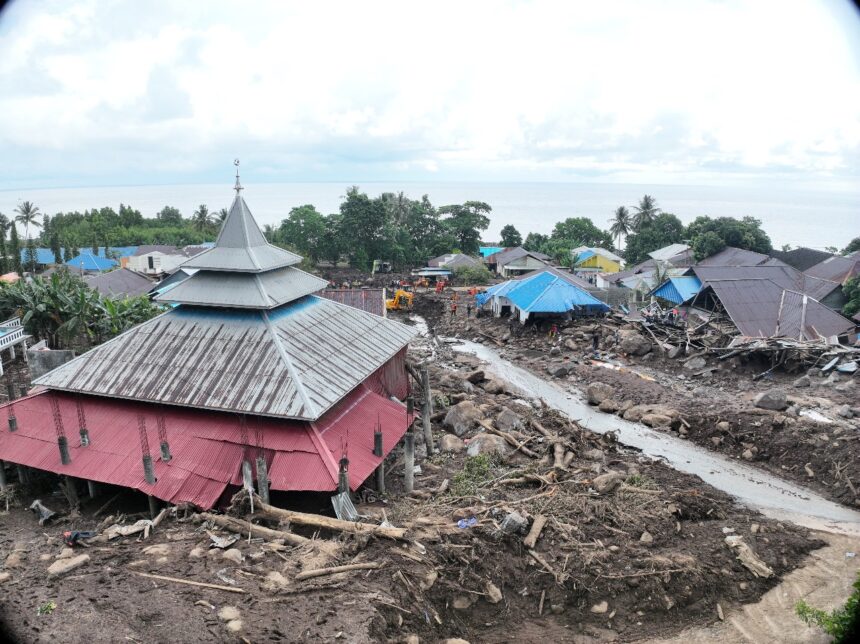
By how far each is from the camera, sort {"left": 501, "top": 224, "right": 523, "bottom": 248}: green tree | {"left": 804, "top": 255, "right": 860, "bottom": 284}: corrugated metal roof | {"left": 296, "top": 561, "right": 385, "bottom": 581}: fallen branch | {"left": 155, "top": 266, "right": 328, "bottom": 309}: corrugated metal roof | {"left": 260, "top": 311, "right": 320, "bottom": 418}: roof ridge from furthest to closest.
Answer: {"left": 501, "top": 224, "right": 523, "bottom": 248}: green tree
{"left": 804, "top": 255, "right": 860, "bottom": 284}: corrugated metal roof
{"left": 155, "top": 266, "right": 328, "bottom": 309}: corrugated metal roof
{"left": 260, "top": 311, "right": 320, "bottom": 418}: roof ridge
{"left": 296, "top": 561, "right": 385, "bottom": 581}: fallen branch

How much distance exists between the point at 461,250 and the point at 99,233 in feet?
193

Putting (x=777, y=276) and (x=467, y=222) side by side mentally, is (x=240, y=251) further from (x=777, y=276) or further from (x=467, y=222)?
(x=467, y=222)

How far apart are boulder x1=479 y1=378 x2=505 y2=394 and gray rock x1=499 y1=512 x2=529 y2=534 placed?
1450 cm

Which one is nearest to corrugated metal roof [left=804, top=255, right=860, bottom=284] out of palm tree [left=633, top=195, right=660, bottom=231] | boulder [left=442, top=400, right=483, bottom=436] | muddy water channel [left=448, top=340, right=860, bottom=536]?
muddy water channel [left=448, top=340, right=860, bottom=536]

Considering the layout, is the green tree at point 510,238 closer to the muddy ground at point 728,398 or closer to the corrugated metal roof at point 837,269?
the corrugated metal roof at point 837,269

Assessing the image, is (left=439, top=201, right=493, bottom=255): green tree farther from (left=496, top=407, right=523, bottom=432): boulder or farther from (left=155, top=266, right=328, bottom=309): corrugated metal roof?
(left=155, top=266, right=328, bottom=309): corrugated metal roof

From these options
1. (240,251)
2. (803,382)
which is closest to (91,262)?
(240,251)

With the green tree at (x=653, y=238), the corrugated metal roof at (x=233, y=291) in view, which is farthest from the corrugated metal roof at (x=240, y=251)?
the green tree at (x=653, y=238)

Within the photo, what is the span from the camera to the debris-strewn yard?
944 cm

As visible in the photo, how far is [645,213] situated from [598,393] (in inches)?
2345

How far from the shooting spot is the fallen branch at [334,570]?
34.6ft

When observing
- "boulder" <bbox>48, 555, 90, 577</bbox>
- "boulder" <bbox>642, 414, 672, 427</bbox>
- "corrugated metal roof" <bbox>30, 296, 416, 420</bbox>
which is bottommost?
"boulder" <bbox>642, 414, 672, 427</bbox>

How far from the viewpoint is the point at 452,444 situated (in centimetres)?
1892

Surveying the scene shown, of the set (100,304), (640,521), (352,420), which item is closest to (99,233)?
(100,304)
